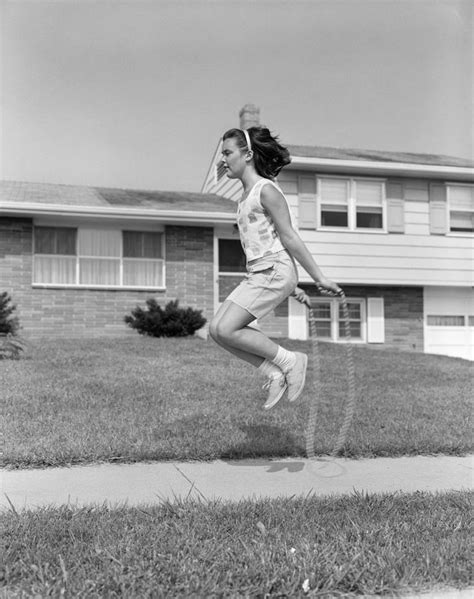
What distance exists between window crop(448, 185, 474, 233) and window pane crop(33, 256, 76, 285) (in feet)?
34.4

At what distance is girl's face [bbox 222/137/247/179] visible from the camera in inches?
195

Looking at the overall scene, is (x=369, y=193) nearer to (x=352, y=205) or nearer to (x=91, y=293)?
(x=352, y=205)

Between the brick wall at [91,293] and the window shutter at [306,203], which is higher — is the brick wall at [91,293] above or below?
below

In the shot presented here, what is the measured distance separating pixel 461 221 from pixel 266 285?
16640 millimetres

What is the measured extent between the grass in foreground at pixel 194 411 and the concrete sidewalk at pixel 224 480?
0.88ft

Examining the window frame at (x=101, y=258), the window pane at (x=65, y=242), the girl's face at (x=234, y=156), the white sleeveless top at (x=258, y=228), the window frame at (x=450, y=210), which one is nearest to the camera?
the white sleeveless top at (x=258, y=228)

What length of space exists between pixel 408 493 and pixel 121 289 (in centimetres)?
1418

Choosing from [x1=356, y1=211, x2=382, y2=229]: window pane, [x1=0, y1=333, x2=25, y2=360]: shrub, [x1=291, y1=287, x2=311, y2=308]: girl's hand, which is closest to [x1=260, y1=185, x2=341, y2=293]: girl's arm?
[x1=291, y1=287, x2=311, y2=308]: girl's hand

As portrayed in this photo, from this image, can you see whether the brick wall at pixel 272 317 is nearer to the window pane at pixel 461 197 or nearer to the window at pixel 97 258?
the window at pixel 97 258

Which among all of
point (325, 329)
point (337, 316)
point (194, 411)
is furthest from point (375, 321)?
point (194, 411)

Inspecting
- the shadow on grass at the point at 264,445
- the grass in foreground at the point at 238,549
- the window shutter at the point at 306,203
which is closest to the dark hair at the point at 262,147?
the shadow on grass at the point at 264,445

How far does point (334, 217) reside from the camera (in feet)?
62.2

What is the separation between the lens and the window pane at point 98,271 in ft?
58.6

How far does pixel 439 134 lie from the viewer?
1164 centimetres
